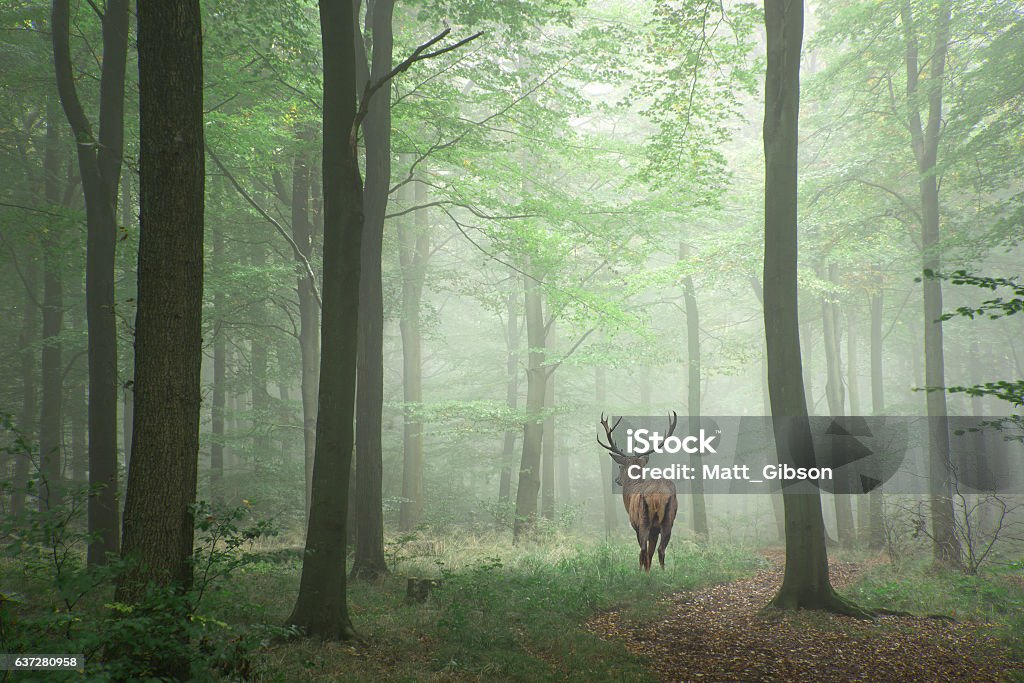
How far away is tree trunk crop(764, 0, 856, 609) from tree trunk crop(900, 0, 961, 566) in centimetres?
595

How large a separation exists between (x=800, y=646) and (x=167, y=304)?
6942 millimetres

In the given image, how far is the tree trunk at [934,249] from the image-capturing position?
12828mm

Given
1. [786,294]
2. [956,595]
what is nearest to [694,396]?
[956,595]

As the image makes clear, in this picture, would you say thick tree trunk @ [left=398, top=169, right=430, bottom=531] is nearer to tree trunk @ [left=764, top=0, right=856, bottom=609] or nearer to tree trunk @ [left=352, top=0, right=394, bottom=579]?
tree trunk @ [left=352, top=0, right=394, bottom=579]

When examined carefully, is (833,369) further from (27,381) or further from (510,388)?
(27,381)

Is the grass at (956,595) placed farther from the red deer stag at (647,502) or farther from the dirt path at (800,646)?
the red deer stag at (647,502)

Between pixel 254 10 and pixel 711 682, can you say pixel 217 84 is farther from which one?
pixel 711 682

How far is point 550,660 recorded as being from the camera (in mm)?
6168

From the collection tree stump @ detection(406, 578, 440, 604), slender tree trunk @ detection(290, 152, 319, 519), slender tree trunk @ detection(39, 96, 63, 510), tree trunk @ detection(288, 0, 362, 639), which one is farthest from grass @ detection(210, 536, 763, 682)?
slender tree trunk @ detection(39, 96, 63, 510)

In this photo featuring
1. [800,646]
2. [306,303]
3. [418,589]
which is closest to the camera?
[800,646]

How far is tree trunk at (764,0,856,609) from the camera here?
8.36m

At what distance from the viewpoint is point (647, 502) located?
33.0ft

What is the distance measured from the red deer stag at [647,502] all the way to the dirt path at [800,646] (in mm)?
1550

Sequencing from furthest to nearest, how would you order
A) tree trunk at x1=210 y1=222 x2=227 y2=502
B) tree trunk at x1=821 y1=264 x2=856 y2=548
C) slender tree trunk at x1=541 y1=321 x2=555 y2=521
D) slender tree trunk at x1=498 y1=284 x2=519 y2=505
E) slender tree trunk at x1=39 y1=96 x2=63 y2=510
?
slender tree trunk at x1=498 y1=284 x2=519 y2=505, slender tree trunk at x1=541 y1=321 x2=555 y2=521, tree trunk at x1=821 y1=264 x2=856 y2=548, tree trunk at x1=210 y1=222 x2=227 y2=502, slender tree trunk at x1=39 y1=96 x2=63 y2=510
